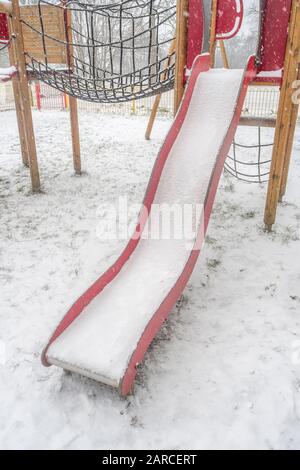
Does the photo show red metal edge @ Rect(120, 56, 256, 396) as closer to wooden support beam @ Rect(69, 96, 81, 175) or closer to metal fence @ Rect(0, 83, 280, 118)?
wooden support beam @ Rect(69, 96, 81, 175)

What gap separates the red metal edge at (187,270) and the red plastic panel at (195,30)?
32 cm

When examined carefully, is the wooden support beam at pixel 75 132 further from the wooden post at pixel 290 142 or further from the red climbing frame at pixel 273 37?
the wooden post at pixel 290 142

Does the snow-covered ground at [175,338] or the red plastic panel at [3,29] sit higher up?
the red plastic panel at [3,29]

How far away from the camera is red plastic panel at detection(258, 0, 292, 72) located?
405 centimetres

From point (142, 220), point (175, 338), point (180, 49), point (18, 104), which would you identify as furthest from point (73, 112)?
point (175, 338)

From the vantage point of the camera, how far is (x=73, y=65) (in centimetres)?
597

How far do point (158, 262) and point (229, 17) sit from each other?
3.23m

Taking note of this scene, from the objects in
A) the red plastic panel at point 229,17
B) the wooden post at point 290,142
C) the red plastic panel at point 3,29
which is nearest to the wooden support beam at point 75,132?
the red plastic panel at point 3,29

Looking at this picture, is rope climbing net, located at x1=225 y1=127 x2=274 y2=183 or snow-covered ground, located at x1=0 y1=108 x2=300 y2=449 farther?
rope climbing net, located at x1=225 y1=127 x2=274 y2=183

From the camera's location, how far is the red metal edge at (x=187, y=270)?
2.40m

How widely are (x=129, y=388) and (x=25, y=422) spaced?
0.69 meters

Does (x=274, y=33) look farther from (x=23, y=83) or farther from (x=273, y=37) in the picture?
(x=23, y=83)

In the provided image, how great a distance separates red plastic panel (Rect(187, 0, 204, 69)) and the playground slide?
19 cm
